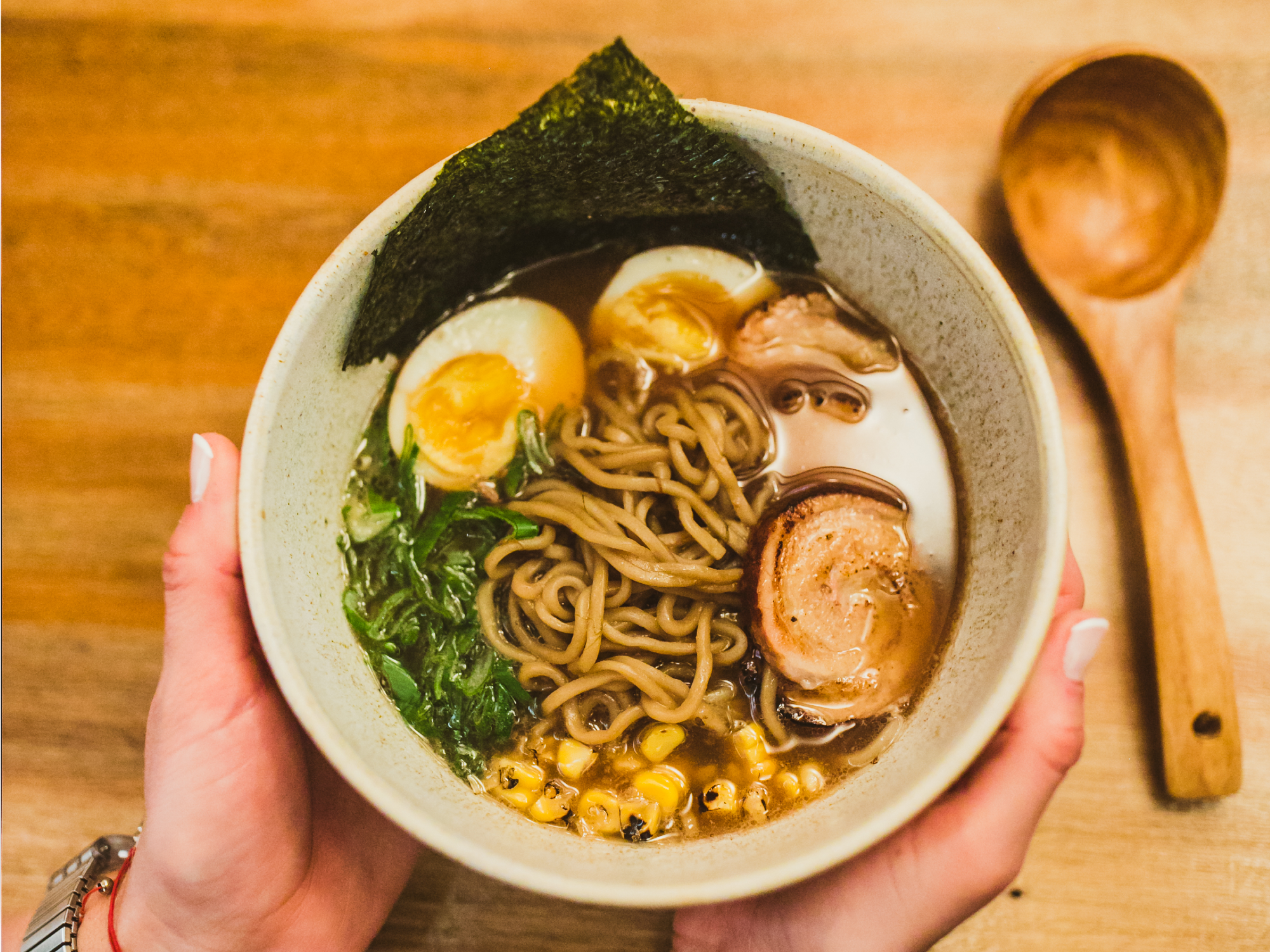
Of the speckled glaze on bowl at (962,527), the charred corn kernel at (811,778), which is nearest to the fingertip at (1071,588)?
the speckled glaze on bowl at (962,527)

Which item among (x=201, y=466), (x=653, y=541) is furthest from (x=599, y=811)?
(x=201, y=466)

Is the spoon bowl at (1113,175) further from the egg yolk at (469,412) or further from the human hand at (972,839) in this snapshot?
the egg yolk at (469,412)

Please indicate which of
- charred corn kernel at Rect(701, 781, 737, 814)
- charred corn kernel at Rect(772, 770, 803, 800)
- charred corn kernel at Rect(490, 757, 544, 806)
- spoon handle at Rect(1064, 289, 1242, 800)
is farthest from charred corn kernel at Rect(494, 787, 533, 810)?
spoon handle at Rect(1064, 289, 1242, 800)

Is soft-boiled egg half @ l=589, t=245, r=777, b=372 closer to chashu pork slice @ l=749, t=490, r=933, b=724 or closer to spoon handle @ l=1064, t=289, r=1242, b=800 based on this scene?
chashu pork slice @ l=749, t=490, r=933, b=724

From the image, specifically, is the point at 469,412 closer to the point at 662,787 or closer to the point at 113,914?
the point at 662,787

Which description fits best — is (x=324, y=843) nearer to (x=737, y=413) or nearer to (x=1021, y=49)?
(x=737, y=413)

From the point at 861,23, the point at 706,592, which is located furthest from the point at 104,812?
the point at 861,23
